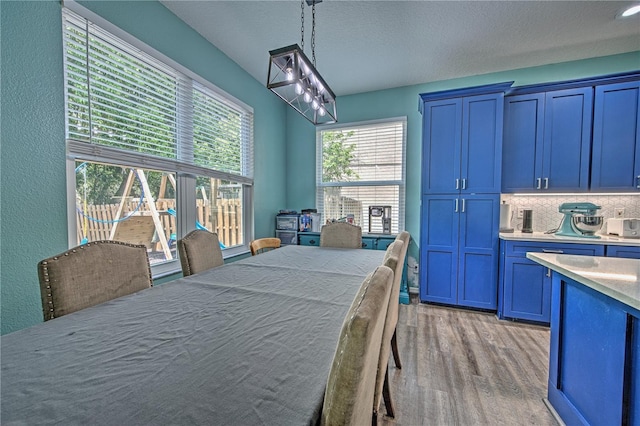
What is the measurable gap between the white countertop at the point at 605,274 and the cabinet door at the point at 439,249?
54.6 inches

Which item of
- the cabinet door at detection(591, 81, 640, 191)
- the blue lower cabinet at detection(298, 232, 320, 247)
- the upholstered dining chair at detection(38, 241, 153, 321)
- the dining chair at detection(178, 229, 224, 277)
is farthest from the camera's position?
the blue lower cabinet at detection(298, 232, 320, 247)

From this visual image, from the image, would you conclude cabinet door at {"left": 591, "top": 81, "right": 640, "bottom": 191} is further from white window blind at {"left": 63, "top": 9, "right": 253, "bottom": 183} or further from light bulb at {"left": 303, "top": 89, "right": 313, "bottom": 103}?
white window blind at {"left": 63, "top": 9, "right": 253, "bottom": 183}

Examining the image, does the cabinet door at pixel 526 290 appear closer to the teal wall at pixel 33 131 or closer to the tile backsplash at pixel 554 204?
the tile backsplash at pixel 554 204

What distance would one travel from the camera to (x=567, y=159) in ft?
8.78

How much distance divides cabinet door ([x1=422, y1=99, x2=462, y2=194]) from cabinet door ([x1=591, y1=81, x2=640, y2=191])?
130 cm

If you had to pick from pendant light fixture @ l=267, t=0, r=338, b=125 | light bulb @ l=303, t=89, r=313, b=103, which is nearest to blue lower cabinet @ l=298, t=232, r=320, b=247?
pendant light fixture @ l=267, t=0, r=338, b=125

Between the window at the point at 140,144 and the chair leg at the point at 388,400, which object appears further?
the window at the point at 140,144

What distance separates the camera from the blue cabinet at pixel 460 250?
281cm

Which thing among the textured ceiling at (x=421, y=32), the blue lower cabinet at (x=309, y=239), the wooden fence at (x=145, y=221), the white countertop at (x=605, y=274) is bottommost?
the blue lower cabinet at (x=309, y=239)

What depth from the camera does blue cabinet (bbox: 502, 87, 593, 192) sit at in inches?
103

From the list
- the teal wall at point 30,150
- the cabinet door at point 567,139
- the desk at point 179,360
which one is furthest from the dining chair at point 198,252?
the cabinet door at point 567,139

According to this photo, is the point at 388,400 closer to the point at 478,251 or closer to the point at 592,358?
the point at 592,358

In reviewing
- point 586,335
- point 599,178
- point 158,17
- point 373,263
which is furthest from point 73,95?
point 599,178

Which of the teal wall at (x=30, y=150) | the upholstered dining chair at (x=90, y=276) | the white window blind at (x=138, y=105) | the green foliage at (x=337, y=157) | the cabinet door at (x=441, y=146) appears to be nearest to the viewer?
the upholstered dining chair at (x=90, y=276)
